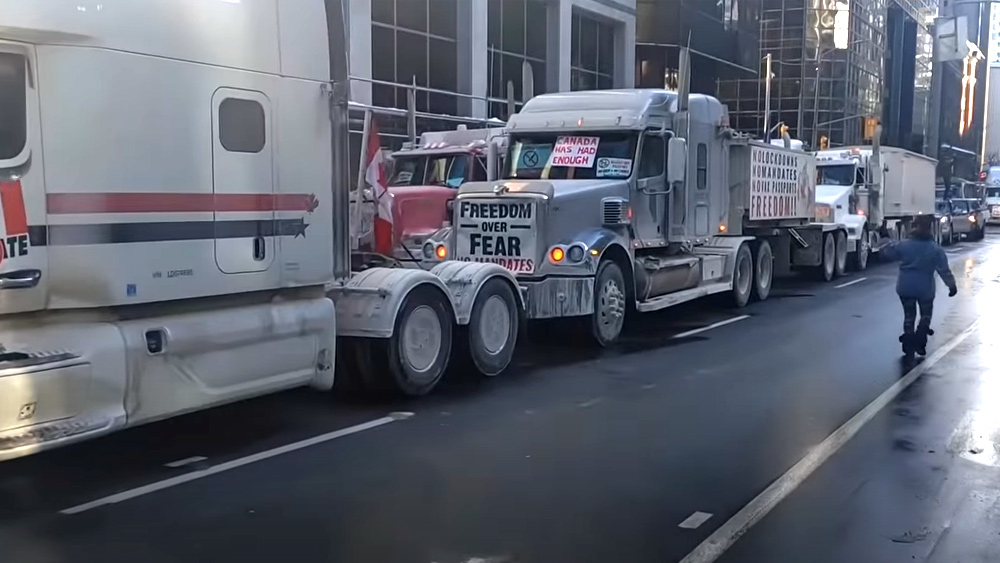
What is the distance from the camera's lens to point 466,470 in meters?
7.25

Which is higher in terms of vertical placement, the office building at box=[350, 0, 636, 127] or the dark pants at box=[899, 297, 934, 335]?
the office building at box=[350, 0, 636, 127]

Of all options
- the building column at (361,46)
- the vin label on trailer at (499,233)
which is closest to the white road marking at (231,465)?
the vin label on trailer at (499,233)

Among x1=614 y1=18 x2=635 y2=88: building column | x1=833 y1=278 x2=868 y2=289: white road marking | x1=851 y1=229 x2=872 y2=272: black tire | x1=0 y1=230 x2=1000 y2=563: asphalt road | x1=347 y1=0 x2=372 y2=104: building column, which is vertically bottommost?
x1=833 y1=278 x2=868 y2=289: white road marking

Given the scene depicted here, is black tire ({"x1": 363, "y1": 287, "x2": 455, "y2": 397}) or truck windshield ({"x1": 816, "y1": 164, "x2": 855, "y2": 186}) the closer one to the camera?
black tire ({"x1": 363, "y1": 287, "x2": 455, "y2": 397})

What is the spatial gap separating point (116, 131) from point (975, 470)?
6.31 metres

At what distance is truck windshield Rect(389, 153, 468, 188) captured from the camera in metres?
16.2

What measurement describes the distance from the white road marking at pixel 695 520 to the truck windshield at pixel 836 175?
21.2 metres

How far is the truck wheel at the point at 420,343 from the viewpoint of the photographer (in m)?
9.27

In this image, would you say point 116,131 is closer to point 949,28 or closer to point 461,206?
point 461,206

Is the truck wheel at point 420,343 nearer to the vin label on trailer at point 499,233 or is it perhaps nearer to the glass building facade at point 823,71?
the vin label on trailer at point 499,233

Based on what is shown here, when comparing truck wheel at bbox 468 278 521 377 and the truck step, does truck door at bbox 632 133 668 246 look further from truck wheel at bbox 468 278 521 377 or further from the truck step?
truck wheel at bbox 468 278 521 377

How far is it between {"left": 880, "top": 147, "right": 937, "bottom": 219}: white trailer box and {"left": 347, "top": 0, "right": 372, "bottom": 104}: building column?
562 inches

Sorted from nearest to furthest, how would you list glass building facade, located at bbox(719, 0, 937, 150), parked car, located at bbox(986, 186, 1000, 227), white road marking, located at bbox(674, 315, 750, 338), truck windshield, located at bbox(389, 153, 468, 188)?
white road marking, located at bbox(674, 315, 750, 338), truck windshield, located at bbox(389, 153, 468, 188), parked car, located at bbox(986, 186, 1000, 227), glass building facade, located at bbox(719, 0, 937, 150)

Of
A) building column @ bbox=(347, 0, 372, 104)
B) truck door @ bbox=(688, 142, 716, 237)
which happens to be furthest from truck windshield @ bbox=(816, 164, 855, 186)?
building column @ bbox=(347, 0, 372, 104)
